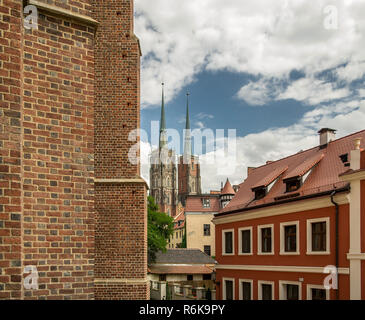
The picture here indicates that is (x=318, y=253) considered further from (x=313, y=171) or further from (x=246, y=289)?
(x=246, y=289)

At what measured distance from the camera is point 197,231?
51875 mm

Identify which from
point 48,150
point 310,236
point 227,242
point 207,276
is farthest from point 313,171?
point 207,276

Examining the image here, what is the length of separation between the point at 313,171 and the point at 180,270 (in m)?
25.5

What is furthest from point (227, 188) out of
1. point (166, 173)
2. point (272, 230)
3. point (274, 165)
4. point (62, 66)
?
point (166, 173)

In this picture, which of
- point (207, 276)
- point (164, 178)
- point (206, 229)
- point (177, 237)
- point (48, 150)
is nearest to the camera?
point (48, 150)

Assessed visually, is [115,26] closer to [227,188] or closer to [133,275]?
[133,275]

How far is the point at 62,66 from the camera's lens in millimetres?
5602

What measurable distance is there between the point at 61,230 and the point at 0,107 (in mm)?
1723

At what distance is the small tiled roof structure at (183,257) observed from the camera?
4450 cm

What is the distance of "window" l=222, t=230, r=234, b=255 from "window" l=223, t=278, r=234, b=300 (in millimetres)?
1682

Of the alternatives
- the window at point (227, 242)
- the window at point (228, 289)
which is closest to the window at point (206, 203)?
the window at point (227, 242)

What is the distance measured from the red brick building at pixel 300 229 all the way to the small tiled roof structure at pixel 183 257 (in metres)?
18.5

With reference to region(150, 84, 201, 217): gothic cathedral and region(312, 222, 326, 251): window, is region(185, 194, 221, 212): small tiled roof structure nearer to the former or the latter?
region(312, 222, 326, 251): window

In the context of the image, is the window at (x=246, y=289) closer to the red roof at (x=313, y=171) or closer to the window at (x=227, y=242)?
the window at (x=227, y=242)
